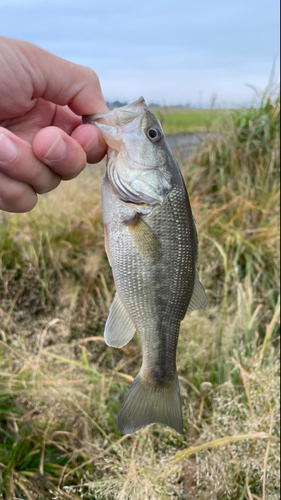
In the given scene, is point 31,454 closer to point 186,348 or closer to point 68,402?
point 68,402

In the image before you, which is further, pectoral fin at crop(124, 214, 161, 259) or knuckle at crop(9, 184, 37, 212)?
knuckle at crop(9, 184, 37, 212)

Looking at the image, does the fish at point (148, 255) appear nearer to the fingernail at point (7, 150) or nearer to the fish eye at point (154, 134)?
the fish eye at point (154, 134)

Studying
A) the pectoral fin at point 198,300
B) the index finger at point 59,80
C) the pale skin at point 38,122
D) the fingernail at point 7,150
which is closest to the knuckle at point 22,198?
the pale skin at point 38,122

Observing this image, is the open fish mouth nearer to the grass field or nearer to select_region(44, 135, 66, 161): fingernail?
select_region(44, 135, 66, 161): fingernail

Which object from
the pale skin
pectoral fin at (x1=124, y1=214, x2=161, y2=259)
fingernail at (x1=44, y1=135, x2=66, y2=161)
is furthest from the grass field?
fingernail at (x1=44, y1=135, x2=66, y2=161)

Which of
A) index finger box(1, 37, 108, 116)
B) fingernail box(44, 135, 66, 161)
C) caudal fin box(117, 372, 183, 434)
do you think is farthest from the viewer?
index finger box(1, 37, 108, 116)

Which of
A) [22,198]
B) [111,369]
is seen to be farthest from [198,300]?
[111,369]

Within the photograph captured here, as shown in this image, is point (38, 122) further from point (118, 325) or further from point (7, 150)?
point (118, 325)
